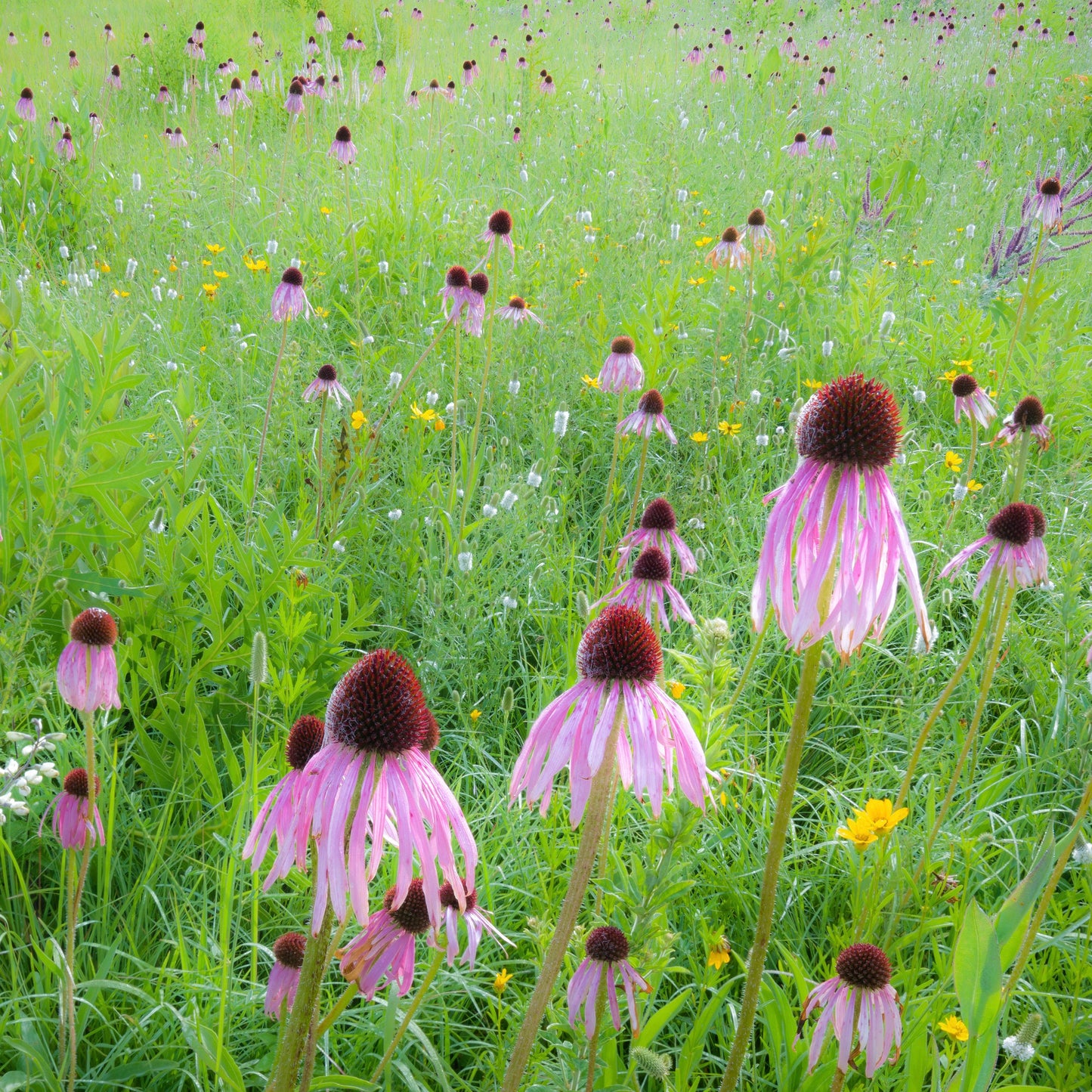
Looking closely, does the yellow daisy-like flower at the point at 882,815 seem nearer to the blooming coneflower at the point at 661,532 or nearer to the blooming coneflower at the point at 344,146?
the blooming coneflower at the point at 661,532

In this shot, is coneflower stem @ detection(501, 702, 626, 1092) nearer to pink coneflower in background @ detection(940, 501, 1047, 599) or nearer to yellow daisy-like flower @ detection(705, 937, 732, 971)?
yellow daisy-like flower @ detection(705, 937, 732, 971)

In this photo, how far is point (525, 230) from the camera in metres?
4.08

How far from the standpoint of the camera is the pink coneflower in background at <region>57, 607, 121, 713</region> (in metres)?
1.07

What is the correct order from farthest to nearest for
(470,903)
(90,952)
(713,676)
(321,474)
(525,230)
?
(525,230), (321,474), (90,952), (713,676), (470,903)

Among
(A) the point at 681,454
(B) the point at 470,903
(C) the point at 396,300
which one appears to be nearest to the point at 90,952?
(B) the point at 470,903

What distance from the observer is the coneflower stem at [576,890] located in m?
0.79

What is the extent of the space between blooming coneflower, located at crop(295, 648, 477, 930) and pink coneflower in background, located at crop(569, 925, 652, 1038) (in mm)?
371

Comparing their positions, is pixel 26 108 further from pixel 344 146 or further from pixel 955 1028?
pixel 955 1028

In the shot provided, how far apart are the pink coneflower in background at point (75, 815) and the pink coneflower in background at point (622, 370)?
1.72 m

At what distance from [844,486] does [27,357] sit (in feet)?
5.37

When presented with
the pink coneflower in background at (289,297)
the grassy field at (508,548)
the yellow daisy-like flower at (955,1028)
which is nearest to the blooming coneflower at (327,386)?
the grassy field at (508,548)

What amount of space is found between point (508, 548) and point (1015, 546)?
1241 mm

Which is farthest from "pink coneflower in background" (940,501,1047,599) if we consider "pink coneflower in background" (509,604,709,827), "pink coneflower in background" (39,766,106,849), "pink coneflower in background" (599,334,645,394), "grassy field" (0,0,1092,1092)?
"pink coneflower in background" (39,766,106,849)

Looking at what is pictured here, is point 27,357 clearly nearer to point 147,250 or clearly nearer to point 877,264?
point 147,250
